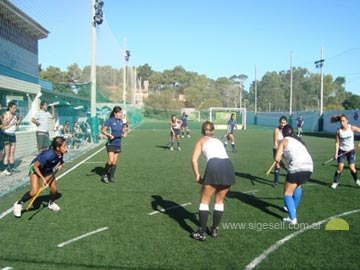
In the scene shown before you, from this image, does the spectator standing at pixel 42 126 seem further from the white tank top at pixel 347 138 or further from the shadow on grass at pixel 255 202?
the white tank top at pixel 347 138

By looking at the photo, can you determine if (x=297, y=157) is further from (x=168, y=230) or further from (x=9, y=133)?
(x=9, y=133)

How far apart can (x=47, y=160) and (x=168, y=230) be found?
97.4 inches

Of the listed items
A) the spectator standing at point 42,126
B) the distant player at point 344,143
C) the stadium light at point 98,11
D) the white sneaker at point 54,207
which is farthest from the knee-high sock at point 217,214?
the stadium light at point 98,11

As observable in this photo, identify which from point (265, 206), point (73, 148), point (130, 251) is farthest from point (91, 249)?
point (73, 148)

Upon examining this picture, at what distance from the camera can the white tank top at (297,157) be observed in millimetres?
6098

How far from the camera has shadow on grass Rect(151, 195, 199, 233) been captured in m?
6.25

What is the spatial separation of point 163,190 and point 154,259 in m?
4.20

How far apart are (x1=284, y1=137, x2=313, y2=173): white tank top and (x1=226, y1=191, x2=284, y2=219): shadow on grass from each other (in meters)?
1.05

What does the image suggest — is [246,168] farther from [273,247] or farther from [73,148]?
[73,148]

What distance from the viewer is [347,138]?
920 cm

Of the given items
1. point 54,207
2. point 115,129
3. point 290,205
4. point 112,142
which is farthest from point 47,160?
point 290,205

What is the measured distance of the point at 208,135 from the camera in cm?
552

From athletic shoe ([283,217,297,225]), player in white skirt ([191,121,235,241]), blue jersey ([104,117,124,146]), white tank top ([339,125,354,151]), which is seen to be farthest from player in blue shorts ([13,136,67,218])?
white tank top ([339,125,354,151])

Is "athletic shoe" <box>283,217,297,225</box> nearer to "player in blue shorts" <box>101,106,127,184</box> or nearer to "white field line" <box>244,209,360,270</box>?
"white field line" <box>244,209,360,270</box>
